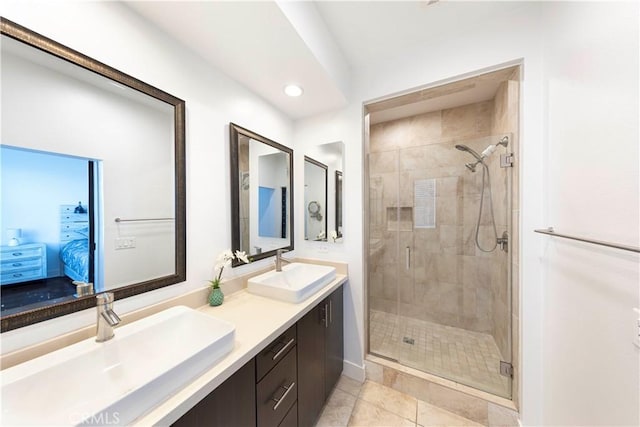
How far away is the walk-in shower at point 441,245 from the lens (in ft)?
5.90

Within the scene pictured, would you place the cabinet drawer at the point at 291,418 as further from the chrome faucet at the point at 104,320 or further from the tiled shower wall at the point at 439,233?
the tiled shower wall at the point at 439,233

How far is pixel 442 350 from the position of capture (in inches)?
75.4

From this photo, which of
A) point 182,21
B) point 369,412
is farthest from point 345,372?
point 182,21


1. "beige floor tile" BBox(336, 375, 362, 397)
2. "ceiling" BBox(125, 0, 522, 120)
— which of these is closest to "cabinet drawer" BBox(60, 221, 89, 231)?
"ceiling" BBox(125, 0, 522, 120)

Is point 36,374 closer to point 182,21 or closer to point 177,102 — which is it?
point 177,102

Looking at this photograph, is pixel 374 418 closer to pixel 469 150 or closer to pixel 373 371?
pixel 373 371

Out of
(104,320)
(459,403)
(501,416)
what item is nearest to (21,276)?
(104,320)

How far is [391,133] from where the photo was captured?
8.66 ft

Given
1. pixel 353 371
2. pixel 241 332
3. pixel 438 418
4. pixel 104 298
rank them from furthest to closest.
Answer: pixel 353 371
pixel 438 418
pixel 241 332
pixel 104 298

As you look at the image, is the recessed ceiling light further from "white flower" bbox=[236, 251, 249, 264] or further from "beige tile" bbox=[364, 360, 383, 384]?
"beige tile" bbox=[364, 360, 383, 384]

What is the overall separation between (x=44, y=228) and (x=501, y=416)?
101 inches

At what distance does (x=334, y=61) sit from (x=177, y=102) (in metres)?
1.06

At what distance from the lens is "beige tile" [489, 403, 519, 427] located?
1.34 m

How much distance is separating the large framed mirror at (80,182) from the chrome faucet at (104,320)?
0.33 feet
